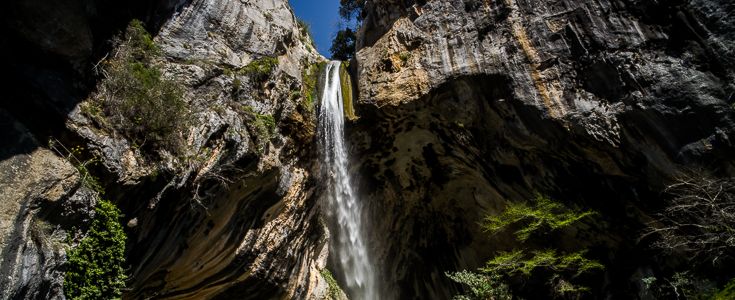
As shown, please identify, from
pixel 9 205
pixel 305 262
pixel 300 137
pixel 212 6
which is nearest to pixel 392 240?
pixel 305 262

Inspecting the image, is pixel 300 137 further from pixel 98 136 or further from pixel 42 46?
pixel 42 46

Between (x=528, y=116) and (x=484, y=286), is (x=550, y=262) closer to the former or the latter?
(x=484, y=286)

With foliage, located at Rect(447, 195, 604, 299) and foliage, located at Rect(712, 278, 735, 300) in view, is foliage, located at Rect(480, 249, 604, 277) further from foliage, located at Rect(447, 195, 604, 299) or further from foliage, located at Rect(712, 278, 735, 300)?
foliage, located at Rect(712, 278, 735, 300)

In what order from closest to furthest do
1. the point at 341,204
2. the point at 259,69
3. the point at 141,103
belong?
the point at 141,103 < the point at 259,69 < the point at 341,204

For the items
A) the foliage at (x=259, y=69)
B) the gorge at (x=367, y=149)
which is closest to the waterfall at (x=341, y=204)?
the gorge at (x=367, y=149)

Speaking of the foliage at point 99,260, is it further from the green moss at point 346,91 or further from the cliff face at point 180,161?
the green moss at point 346,91

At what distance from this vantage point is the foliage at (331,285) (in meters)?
11.9

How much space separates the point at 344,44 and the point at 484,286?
46.1 feet

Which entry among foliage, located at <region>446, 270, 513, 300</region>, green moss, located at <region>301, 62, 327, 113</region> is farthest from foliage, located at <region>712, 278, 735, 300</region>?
green moss, located at <region>301, 62, 327, 113</region>

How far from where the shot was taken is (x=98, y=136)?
23.2 feet

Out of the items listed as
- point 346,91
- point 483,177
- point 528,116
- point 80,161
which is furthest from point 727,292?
point 80,161

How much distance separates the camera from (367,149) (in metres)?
12.9

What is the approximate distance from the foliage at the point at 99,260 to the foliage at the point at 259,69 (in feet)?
14.8

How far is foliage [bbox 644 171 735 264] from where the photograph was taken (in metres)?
8.08
